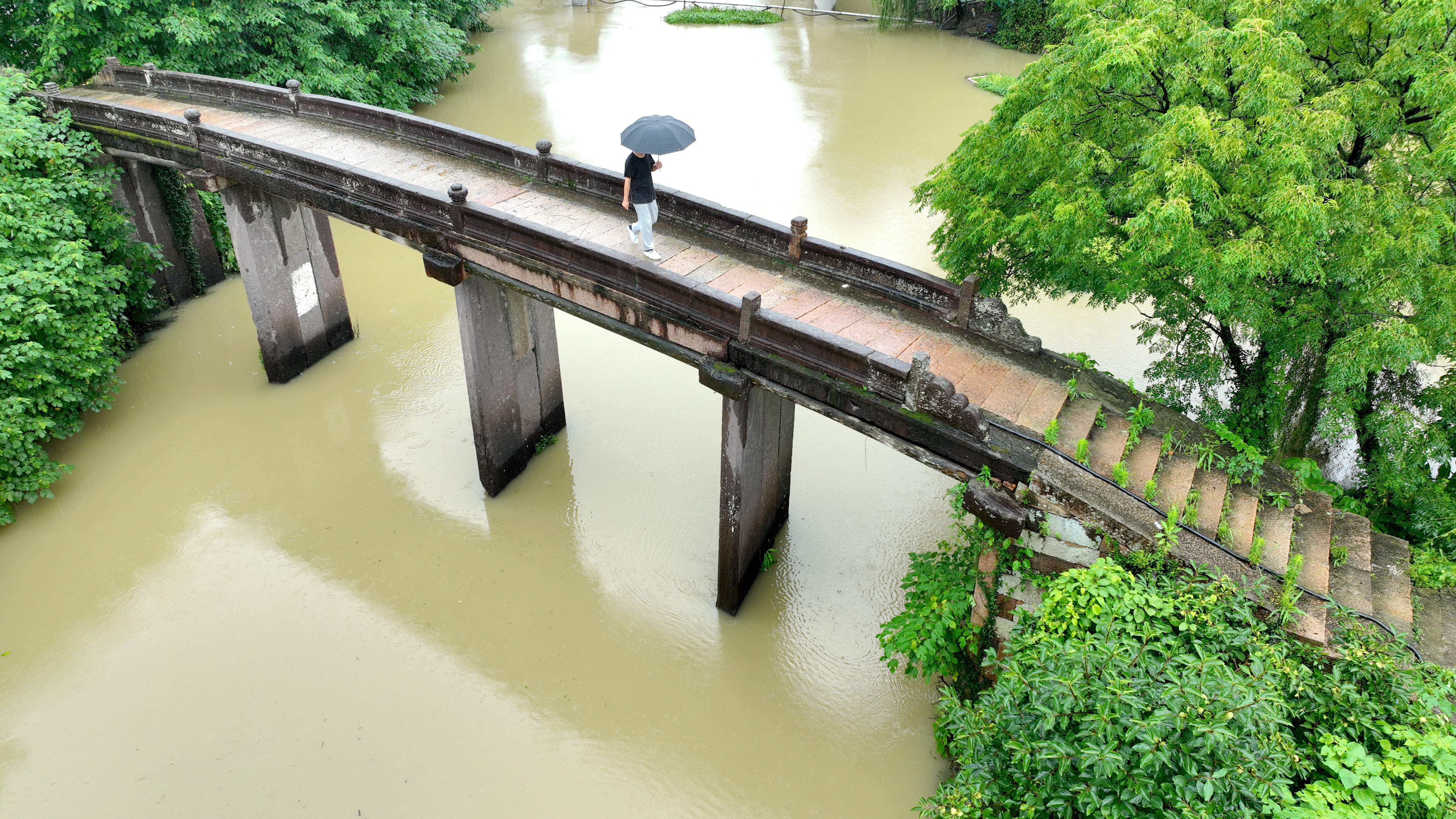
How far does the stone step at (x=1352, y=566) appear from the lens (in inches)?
379

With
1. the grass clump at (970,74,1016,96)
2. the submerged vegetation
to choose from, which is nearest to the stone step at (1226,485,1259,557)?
the submerged vegetation

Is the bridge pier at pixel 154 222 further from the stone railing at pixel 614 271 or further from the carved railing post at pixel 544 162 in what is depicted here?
the carved railing post at pixel 544 162

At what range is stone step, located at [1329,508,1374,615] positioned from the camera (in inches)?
379

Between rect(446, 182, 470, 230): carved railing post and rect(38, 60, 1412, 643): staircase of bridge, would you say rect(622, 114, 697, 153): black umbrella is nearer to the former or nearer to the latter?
rect(38, 60, 1412, 643): staircase of bridge

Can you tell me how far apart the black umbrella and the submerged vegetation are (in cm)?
717

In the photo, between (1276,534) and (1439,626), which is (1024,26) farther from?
(1439,626)

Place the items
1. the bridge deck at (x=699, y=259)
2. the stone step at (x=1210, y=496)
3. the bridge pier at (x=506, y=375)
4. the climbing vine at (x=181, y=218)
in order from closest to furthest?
1. the stone step at (x=1210, y=496)
2. the bridge deck at (x=699, y=259)
3. the bridge pier at (x=506, y=375)
4. the climbing vine at (x=181, y=218)

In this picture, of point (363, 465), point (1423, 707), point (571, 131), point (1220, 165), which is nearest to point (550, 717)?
point (363, 465)

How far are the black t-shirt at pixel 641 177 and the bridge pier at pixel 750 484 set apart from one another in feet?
10.2

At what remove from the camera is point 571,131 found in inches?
1264

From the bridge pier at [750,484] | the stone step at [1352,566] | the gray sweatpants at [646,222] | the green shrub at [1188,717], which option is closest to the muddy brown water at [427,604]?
the bridge pier at [750,484]

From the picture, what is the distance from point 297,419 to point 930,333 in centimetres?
1305

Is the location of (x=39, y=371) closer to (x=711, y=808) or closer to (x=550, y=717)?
(x=550, y=717)

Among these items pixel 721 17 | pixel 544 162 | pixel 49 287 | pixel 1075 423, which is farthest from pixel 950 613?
pixel 721 17
